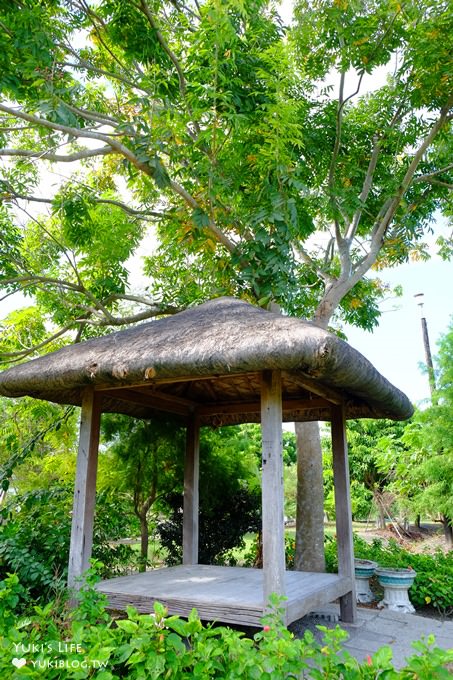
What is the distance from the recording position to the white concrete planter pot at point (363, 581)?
17.9ft

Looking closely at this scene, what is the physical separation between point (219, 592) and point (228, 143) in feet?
15.3

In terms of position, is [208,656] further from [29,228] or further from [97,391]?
[29,228]

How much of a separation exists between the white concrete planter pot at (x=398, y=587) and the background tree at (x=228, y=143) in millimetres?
824

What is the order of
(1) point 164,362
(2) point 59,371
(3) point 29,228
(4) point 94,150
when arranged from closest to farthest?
1. (1) point 164,362
2. (2) point 59,371
3. (4) point 94,150
4. (3) point 29,228

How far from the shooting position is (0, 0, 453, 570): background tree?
4543 millimetres

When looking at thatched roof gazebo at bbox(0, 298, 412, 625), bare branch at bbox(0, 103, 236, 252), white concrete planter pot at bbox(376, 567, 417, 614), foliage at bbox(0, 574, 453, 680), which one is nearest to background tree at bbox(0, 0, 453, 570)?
bare branch at bbox(0, 103, 236, 252)

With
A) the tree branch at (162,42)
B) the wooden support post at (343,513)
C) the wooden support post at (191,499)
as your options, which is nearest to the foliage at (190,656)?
the wooden support post at (343,513)

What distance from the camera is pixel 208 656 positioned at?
1.80 meters

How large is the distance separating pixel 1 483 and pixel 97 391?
223 centimetres

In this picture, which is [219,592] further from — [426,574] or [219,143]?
[219,143]

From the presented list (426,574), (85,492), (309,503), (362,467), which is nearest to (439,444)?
(426,574)

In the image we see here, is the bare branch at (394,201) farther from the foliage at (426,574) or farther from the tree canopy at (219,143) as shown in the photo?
the foliage at (426,574)

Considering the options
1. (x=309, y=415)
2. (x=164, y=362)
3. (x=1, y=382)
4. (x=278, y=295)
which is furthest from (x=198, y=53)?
(x=309, y=415)

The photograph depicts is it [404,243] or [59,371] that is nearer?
[59,371]
